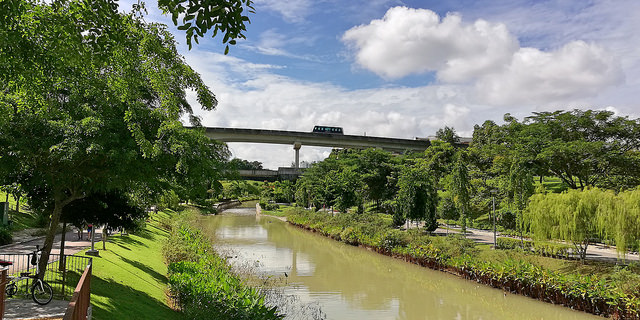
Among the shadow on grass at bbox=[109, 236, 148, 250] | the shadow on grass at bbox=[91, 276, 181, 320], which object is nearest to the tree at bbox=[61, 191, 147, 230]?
the shadow on grass at bbox=[91, 276, 181, 320]

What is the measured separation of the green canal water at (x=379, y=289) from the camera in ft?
52.9

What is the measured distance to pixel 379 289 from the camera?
1989cm

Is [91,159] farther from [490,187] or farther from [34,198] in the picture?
[490,187]

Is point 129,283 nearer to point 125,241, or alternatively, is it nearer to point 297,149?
point 125,241

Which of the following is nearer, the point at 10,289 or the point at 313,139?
the point at 10,289

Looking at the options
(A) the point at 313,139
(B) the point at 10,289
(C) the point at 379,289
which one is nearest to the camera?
(B) the point at 10,289

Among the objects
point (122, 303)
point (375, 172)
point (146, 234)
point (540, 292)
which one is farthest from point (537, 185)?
point (146, 234)

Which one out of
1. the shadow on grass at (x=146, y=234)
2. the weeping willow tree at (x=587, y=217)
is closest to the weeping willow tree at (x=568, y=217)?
the weeping willow tree at (x=587, y=217)

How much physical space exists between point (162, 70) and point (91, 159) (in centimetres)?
383

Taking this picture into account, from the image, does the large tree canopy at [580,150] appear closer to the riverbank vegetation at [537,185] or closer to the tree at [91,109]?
the riverbank vegetation at [537,185]

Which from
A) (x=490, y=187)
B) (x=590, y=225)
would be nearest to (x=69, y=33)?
(x=590, y=225)

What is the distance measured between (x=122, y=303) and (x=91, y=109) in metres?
5.36

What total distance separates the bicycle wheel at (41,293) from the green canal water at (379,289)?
9.00 metres

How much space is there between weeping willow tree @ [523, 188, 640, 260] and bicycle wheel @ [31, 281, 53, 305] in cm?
2007
